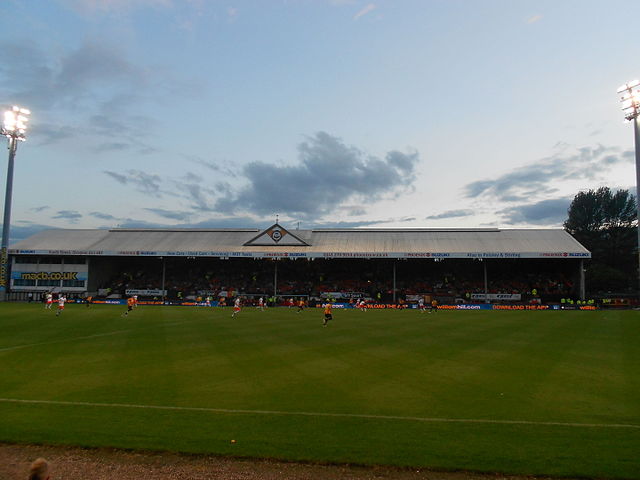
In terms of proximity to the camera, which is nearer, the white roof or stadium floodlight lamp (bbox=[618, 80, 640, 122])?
stadium floodlight lamp (bbox=[618, 80, 640, 122])

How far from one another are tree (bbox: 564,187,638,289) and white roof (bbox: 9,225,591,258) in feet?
97.2

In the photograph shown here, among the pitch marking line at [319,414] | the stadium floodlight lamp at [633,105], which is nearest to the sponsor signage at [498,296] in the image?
the stadium floodlight lamp at [633,105]

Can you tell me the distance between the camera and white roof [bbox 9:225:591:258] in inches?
2141

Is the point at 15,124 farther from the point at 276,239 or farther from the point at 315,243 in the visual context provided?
the point at 315,243

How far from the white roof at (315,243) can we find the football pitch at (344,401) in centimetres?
3741

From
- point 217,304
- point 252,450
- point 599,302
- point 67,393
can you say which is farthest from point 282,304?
point 252,450

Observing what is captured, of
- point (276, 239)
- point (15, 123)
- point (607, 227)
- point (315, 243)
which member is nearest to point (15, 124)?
point (15, 123)

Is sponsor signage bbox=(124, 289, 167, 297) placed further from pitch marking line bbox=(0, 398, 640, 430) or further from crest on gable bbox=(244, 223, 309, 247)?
pitch marking line bbox=(0, 398, 640, 430)

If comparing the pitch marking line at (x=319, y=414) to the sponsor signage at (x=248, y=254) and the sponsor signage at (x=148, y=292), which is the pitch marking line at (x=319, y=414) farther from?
the sponsor signage at (x=148, y=292)

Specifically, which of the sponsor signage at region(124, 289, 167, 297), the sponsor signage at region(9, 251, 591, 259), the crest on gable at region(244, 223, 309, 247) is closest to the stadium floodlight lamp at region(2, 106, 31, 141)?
the sponsor signage at region(9, 251, 591, 259)

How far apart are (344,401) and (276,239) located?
51.3 metres

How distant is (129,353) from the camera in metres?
15.7

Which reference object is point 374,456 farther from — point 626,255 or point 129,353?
point 626,255

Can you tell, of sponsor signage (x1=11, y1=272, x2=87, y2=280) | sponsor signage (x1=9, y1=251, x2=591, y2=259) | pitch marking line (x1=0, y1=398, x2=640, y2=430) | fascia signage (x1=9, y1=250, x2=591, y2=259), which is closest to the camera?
pitch marking line (x1=0, y1=398, x2=640, y2=430)
